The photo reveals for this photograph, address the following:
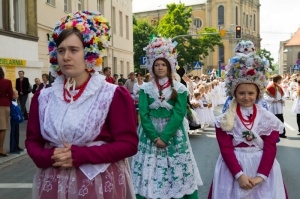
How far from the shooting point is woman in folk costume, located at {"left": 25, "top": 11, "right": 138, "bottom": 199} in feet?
9.06

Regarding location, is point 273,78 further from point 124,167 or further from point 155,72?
point 124,167

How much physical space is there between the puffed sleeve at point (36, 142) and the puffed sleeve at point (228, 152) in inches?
68.7

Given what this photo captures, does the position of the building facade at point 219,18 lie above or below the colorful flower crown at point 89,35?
above

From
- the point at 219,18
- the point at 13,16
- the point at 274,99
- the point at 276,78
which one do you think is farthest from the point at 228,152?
the point at 219,18

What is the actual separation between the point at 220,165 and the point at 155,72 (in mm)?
1860

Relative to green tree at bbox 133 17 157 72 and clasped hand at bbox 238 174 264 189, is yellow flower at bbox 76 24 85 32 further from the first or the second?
green tree at bbox 133 17 157 72

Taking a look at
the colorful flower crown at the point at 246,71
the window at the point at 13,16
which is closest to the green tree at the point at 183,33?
the window at the point at 13,16

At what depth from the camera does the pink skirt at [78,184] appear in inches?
109

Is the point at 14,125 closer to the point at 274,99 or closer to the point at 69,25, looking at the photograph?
the point at 274,99

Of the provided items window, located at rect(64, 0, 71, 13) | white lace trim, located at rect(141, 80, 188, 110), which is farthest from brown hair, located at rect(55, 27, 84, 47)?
window, located at rect(64, 0, 71, 13)

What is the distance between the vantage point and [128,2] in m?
37.1

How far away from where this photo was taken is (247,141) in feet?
13.3

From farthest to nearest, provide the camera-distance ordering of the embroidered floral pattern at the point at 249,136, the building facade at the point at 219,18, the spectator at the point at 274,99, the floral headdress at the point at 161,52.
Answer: the building facade at the point at 219,18, the spectator at the point at 274,99, the floral headdress at the point at 161,52, the embroidered floral pattern at the point at 249,136

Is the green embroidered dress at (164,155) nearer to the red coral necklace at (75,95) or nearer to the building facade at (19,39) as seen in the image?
the red coral necklace at (75,95)
